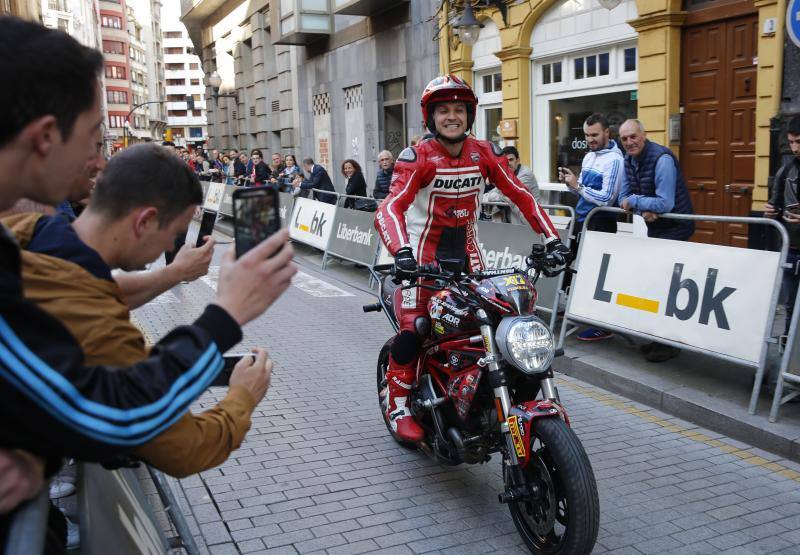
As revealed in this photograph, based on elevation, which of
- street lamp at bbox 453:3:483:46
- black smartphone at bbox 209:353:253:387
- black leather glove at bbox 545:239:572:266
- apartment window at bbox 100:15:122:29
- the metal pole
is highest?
apartment window at bbox 100:15:122:29

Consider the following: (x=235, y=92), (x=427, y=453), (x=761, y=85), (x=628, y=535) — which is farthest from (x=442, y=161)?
(x=235, y=92)

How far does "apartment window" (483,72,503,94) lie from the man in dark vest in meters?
8.89

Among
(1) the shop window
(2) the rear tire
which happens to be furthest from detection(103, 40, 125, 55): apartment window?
(2) the rear tire

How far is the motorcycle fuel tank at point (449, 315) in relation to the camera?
3969mm

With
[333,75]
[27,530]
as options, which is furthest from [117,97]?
[27,530]

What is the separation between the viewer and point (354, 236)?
11836mm

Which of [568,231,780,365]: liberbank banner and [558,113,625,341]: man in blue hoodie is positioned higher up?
[558,113,625,341]: man in blue hoodie

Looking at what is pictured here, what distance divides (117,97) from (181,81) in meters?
43.1

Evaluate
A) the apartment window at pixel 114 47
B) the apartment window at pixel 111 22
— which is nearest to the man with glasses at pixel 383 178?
the apartment window at pixel 114 47

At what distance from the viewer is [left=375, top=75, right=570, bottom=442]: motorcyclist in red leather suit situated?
4.52 m

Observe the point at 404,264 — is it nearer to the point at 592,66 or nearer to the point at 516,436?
the point at 516,436

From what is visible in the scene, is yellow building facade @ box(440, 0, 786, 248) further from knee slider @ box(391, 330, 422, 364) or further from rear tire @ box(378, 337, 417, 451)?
knee slider @ box(391, 330, 422, 364)

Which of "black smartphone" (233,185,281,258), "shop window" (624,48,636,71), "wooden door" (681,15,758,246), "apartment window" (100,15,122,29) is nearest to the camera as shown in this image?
"black smartphone" (233,185,281,258)

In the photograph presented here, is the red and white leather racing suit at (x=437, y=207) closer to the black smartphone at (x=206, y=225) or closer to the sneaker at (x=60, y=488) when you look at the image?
the black smartphone at (x=206, y=225)
